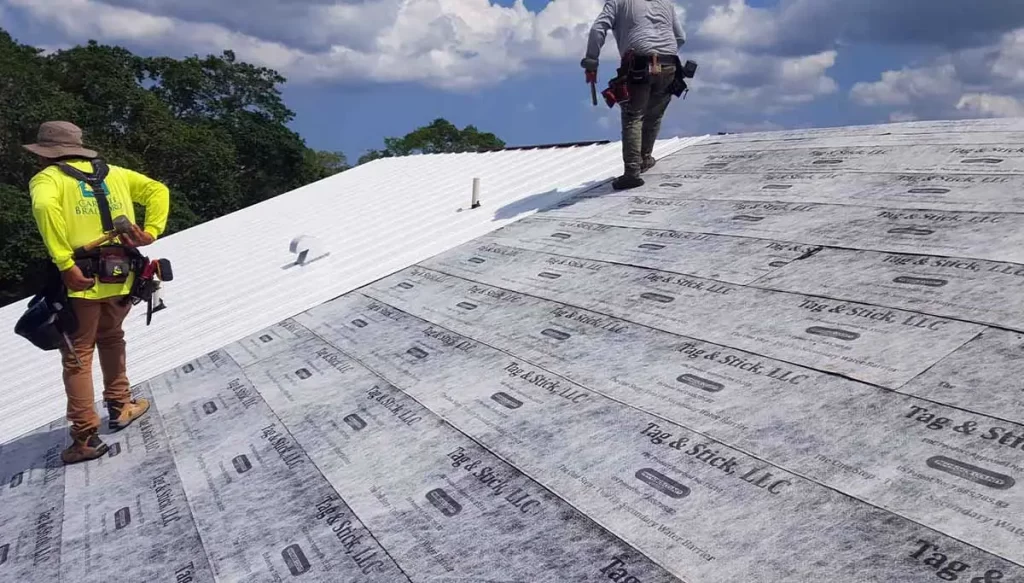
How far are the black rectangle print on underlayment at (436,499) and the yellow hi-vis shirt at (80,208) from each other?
1389 millimetres

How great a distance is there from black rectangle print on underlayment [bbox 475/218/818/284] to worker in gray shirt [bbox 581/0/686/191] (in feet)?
4.39

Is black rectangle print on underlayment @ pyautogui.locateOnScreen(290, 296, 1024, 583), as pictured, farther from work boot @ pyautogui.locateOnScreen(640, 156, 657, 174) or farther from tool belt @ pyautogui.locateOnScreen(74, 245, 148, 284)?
work boot @ pyautogui.locateOnScreen(640, 156, 657, 174)

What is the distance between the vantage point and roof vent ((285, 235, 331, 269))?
25.0ft

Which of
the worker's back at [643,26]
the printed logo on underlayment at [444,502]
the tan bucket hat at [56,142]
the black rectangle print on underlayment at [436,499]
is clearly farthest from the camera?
the worker's back at [643,26]

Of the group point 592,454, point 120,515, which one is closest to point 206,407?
point 120,515

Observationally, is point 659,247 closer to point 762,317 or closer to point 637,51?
point 762,317

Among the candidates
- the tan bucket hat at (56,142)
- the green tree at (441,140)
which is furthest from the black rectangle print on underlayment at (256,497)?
the green tree at (441,140)

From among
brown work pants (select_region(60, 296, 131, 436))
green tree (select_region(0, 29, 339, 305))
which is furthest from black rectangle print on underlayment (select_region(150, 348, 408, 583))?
green tree (select_region(0, 29, 339, 305))

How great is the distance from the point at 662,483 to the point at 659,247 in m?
3.05

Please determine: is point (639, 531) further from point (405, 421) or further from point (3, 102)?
point (3, 102)

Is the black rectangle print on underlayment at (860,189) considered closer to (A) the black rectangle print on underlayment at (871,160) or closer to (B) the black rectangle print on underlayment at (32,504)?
(A) the black rectangle print on underlayment at (871,160)

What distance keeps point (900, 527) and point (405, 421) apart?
239cm

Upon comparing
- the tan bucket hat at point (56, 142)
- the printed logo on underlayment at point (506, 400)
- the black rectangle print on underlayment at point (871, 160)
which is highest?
the tan bucket hat at point (56, 142)

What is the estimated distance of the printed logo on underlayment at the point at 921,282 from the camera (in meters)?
3.80
